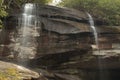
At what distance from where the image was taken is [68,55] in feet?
51.6

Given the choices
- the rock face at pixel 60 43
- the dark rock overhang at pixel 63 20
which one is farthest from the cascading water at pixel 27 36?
the dark rock overhang at pixel 63 20

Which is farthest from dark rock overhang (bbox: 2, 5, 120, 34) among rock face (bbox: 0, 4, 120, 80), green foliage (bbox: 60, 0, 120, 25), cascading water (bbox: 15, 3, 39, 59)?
green foliage (bbox: 60, 0, 120, 25)

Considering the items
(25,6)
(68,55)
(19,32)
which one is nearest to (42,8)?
(25,6)

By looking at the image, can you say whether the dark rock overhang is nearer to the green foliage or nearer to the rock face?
the rock face

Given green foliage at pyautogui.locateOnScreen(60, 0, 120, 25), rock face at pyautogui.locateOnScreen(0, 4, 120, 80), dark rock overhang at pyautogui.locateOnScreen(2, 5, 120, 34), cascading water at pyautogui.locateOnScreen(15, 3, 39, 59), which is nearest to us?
cascading water at pyautogui.locateOnScreen(15, 3, 39, 59)

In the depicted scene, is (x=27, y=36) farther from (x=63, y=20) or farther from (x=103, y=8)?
(x=103, y=8)

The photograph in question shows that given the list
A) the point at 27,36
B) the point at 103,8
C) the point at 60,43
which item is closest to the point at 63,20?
the point at 60,43

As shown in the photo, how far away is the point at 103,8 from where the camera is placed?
19469mm

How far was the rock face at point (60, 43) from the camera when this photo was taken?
15141 mm

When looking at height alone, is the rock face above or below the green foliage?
below

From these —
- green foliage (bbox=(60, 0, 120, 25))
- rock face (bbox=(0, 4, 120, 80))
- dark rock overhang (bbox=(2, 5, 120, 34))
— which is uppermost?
green foliage (bbox=(60, 0, 120, 25))

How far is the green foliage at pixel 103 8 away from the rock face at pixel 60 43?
A: 74.3 inches

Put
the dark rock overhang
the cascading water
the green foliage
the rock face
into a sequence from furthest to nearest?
the green foliage, the dark rock overhang, the rock face, the cascading water

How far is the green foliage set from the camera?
1830 centimetres
